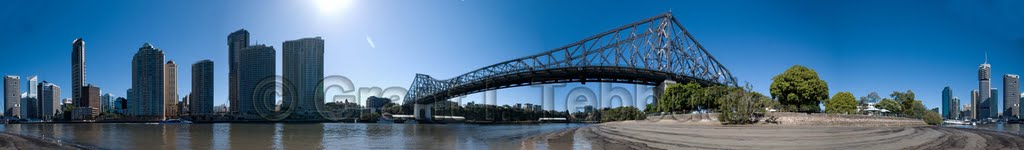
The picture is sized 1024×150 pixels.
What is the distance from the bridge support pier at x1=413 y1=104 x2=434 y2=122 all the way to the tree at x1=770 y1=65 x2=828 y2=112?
90921mm

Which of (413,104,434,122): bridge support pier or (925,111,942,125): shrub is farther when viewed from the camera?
(413,104,434,122): bridge support pier

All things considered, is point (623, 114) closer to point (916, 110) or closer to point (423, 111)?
point (423, 111)

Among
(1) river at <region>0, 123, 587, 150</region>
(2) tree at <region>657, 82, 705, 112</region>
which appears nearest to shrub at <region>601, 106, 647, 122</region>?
(2) tree at <region>657, 82, 705, 112</region>

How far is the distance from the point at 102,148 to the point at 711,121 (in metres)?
40.7

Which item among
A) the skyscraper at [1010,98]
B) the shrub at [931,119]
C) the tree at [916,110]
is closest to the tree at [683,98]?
the tree at [916,110]

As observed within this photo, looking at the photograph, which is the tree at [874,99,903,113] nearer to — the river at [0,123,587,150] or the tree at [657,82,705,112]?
the tree at [657,82,705,112]

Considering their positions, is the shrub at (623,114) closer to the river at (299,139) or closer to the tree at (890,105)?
the tree at (890,105)

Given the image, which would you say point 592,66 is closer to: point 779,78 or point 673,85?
point 673,85

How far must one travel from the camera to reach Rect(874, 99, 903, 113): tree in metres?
78.8

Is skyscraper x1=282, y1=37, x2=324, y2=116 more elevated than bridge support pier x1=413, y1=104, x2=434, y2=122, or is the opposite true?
skyscraper x1=282, y1=37, x2=324, y2=116

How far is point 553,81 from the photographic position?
91750 millimetres

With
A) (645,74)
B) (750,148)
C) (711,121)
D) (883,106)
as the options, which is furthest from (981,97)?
(750,148)

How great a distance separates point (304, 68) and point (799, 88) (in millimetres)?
158395

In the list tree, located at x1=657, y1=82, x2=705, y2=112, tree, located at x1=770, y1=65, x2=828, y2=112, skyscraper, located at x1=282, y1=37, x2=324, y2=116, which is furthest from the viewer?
skyscraper, located at x1=282, y1=37, x2=324, y2=116
